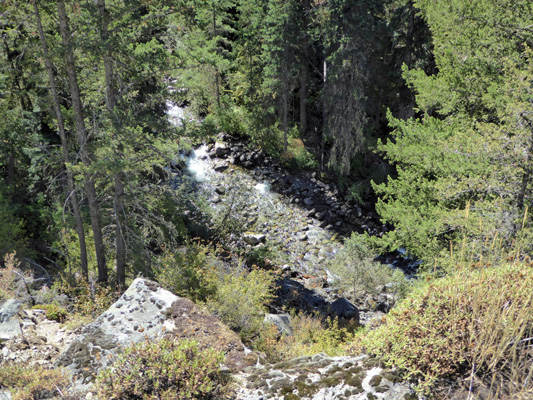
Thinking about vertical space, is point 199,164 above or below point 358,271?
above

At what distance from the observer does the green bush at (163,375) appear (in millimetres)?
3566

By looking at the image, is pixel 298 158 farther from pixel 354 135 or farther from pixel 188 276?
pixel 188 276

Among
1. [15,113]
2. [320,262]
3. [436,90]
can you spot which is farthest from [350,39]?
[15,113]

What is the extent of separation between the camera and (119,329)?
16.7ft

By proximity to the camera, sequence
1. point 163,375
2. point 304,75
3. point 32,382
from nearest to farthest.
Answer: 1. point 163,375
2. point 32,382
3. point 304,75

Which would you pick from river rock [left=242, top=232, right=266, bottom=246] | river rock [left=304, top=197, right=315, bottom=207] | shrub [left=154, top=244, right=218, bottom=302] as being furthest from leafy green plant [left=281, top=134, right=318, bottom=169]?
shrub [left=154, top=244, right=218, bottom=302]

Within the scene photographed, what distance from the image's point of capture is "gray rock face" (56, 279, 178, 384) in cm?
452

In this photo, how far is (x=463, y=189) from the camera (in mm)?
7730

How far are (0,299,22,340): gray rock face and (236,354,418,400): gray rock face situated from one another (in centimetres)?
431

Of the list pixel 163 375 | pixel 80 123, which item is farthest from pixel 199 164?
pixel 163 375

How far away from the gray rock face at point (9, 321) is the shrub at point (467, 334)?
591 centimetres

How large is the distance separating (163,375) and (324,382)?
1747mm

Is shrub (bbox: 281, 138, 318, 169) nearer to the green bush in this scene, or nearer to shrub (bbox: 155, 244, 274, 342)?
shrub (bbox: 155, 244, 274, 342)

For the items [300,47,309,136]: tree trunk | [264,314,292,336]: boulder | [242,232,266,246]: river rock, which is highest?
[300,47,309,136]: tree trunk
